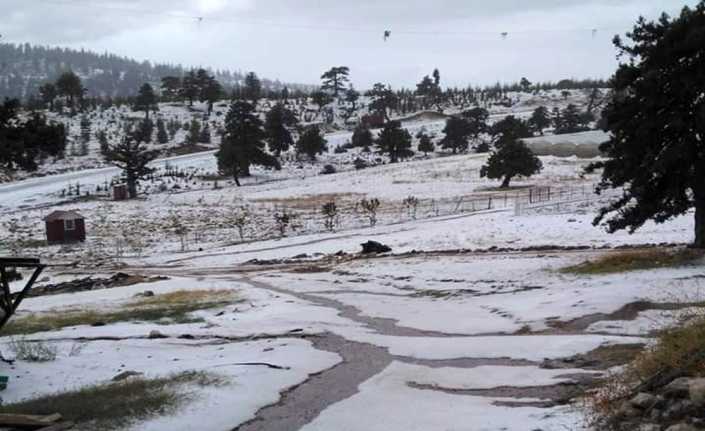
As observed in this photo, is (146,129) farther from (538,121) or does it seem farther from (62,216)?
(538,121)

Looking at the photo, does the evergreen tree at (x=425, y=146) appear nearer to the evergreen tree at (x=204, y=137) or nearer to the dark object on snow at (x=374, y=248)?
the evergreen tree at (x=204, y=137)

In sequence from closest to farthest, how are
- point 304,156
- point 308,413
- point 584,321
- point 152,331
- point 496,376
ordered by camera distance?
point 308,413 < point 496,376 < point 584,321 < point 152,331 < point 304,156

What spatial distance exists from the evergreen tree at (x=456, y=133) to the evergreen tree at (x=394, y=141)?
36.3ft

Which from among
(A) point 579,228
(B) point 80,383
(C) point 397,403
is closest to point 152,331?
(B) point 80,383

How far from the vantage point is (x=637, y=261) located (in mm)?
21188

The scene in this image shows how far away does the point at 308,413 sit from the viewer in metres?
9.27

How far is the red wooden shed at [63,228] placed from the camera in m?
49.2

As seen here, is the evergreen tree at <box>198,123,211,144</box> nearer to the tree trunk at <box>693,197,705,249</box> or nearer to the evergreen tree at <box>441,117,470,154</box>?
the evergreen tree at <box>441,117,470,154</box>

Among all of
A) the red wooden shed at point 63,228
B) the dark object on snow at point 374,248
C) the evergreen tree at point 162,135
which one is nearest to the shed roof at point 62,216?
the red wooden shed at point 63,228

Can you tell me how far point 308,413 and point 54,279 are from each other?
95.5 ft

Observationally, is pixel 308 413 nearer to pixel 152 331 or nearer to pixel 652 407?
pixel 652 407

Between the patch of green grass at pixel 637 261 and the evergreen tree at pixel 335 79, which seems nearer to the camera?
the patch of green grass at pixel 637 261

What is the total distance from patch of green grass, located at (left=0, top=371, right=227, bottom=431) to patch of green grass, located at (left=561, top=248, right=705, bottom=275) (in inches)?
551

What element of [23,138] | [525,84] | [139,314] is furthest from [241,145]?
[525,84]
